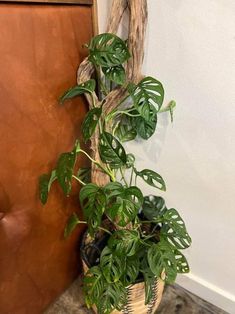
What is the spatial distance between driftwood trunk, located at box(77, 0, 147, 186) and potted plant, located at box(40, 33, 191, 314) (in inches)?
0.9

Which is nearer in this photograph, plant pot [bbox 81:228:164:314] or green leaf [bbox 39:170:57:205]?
green leaf [bbox 39:170:57:205]

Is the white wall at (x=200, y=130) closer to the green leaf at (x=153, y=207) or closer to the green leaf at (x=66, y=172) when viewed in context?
the green leaf at (x=153, y=207)

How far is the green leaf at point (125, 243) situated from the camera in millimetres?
904

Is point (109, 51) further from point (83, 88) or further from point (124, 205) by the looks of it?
point (124, 205)

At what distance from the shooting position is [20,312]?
1050 millimetres

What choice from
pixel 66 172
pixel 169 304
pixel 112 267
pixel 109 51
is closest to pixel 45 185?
pixel 66 172

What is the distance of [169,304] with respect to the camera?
4.02 feet

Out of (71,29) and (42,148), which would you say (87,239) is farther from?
(71,29)

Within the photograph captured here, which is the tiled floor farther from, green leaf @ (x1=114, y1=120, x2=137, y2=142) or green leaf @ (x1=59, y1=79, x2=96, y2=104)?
green leaf @ (x1=59, y1=79, x2=96, y2=104)

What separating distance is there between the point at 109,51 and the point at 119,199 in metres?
0.41

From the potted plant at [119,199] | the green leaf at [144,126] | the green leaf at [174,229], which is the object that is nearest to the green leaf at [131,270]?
Result: the potted plant at [119,199]

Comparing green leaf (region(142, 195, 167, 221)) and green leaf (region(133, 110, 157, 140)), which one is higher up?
green leaf (region(133, 110, 157, 140))

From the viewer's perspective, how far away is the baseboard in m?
1.17

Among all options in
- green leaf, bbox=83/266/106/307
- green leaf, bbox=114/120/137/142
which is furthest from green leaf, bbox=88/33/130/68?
green leaf, bbox=83/266/106/307
